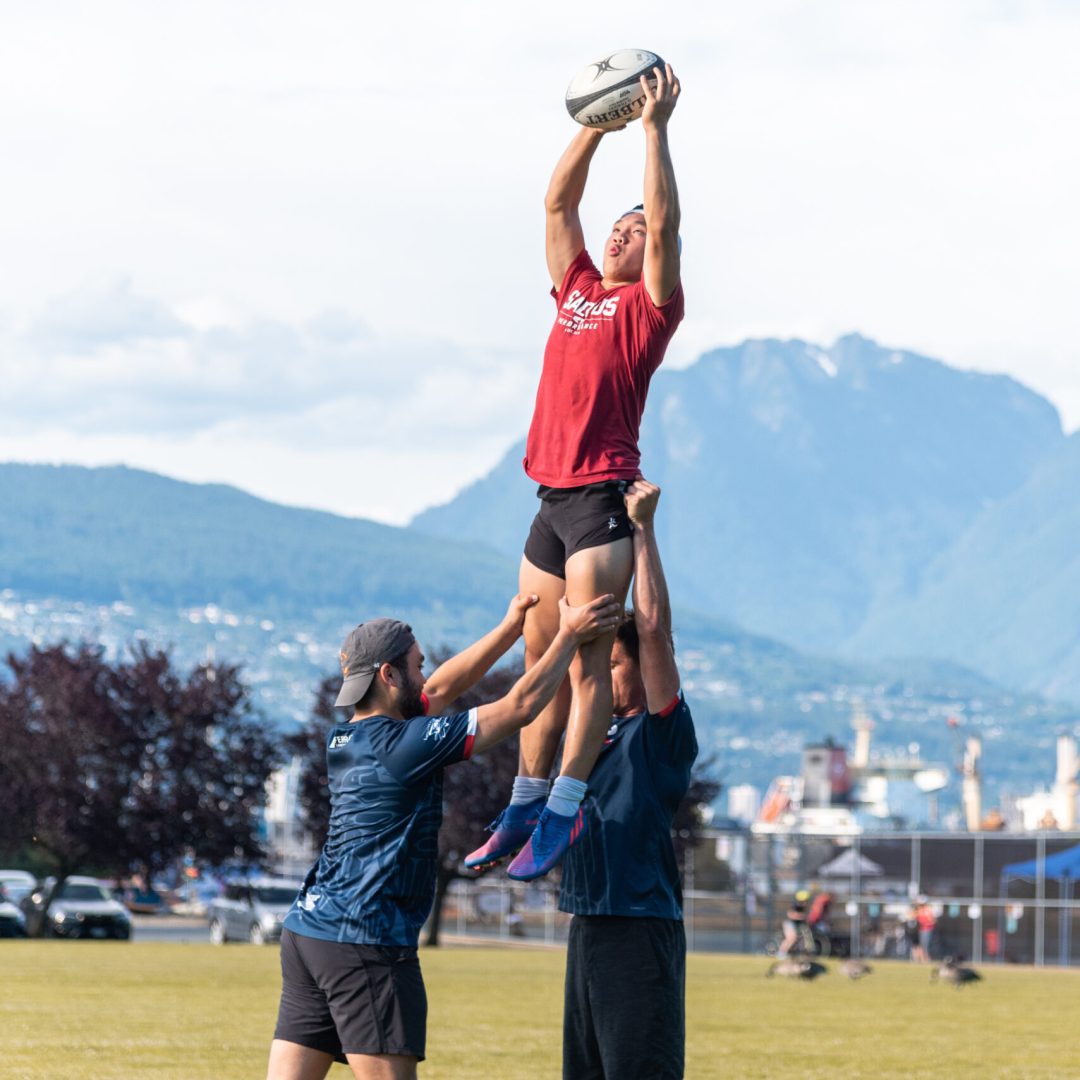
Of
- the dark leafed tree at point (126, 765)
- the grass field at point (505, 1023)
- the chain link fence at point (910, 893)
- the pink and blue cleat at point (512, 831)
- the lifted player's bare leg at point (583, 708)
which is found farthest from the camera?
the chain link fence at point (910, 893)

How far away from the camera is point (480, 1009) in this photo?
24016mm

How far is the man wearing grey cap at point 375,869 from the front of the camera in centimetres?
726

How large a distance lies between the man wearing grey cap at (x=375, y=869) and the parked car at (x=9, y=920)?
3938 centimetres

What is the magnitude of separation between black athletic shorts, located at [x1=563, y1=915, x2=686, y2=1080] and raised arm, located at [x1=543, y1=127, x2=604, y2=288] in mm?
2815

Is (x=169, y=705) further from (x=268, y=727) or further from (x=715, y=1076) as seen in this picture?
(x=715, y=1076)

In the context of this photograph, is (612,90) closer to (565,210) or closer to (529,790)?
(565,210)

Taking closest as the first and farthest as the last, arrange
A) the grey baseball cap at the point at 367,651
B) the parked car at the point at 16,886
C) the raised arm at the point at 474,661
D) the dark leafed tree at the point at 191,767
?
the grey baseball cap at the point at 367,651, the raised arm at the point at 474,661, the dark leafed tree at the point at 191,767, the parked car at the point at 16,886

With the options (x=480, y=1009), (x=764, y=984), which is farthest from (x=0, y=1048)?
(x=764, y=984)

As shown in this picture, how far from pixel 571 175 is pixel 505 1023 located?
47.7 feet

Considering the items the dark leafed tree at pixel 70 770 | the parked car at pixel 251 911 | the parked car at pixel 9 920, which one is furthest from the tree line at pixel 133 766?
the parked car at pixel 251 911

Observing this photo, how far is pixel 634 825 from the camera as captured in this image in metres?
7.50

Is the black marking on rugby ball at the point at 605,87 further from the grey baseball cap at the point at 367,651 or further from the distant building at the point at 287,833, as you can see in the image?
the distant building at the point at 287,833

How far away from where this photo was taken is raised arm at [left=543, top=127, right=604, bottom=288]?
872 centimetres

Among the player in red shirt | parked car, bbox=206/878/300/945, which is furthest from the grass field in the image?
parked car, bbox=206/878/300/945
